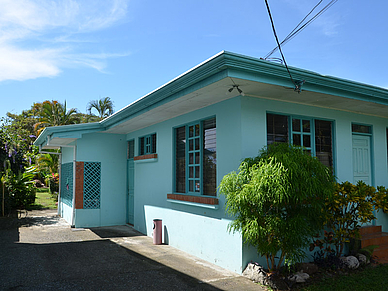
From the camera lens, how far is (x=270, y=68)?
5.09 metres

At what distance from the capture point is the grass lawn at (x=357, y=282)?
4.88 meters

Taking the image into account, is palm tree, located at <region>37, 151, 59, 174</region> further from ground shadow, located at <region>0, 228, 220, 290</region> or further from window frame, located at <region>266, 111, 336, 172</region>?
window frame, located at <region>266, 111, 336, 172</region>

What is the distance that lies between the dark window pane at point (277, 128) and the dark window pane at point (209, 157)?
1.10 meters

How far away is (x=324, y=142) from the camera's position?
6.99 m

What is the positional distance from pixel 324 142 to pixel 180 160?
10.9 feet

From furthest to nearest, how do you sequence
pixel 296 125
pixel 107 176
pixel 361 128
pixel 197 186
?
1. pixel 107 176
2. pixel 361 128
3. pixel 197 186
4. pixel 296 125

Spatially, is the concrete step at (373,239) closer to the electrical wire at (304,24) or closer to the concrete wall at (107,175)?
the electrical wire at (304,24)

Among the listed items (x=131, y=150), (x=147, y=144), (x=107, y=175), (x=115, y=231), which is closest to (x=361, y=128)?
(x=147, y=144)

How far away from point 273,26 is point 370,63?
29.2 feet

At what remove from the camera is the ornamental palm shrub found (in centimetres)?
457

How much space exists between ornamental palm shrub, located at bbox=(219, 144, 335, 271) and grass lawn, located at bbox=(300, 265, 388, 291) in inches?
23.1

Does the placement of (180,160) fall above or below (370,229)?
above

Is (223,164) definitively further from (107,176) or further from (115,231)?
(107,176)

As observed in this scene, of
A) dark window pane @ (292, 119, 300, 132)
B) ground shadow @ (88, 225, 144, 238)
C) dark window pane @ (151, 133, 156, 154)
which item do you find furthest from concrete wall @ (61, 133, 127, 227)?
dark window pane @ (292, 119, 300, 132)
